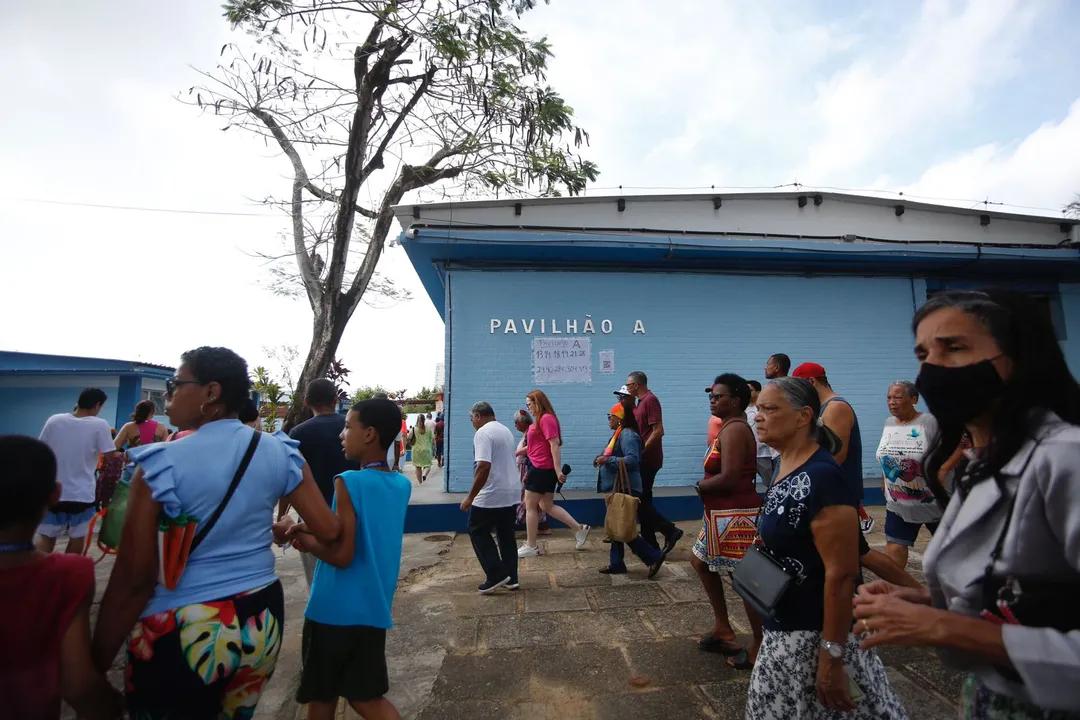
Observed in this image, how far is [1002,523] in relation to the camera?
3.43ft

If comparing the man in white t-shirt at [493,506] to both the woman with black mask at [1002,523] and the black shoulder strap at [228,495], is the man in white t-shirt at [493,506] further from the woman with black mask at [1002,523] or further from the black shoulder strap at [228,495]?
the woman with black mask at [1002,523]

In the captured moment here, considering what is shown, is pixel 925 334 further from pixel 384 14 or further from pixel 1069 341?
pixel 1069 341

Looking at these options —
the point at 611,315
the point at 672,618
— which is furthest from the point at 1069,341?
the point at 672,618

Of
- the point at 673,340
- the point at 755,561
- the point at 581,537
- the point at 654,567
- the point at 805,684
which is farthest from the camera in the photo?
the point at 673,340

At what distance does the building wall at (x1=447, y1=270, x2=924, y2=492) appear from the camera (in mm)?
7246

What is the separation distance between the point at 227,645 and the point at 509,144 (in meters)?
7.99

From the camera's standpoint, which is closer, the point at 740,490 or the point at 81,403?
the point at 740,490

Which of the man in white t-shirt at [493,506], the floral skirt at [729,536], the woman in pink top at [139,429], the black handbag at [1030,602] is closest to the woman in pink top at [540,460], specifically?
the man in white t-shirt at [493,506]

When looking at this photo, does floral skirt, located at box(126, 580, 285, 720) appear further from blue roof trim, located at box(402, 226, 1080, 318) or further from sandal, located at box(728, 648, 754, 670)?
blue roof trim, located at box(402, 226, 1080, 318)

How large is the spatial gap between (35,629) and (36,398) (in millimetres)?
21752

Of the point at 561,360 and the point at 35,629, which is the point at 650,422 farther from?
the point at 35,629

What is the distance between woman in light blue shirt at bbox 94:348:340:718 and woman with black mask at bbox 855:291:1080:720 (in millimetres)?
1734

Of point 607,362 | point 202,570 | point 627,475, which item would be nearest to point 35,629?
point 202,570

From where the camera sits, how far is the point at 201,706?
159cm
